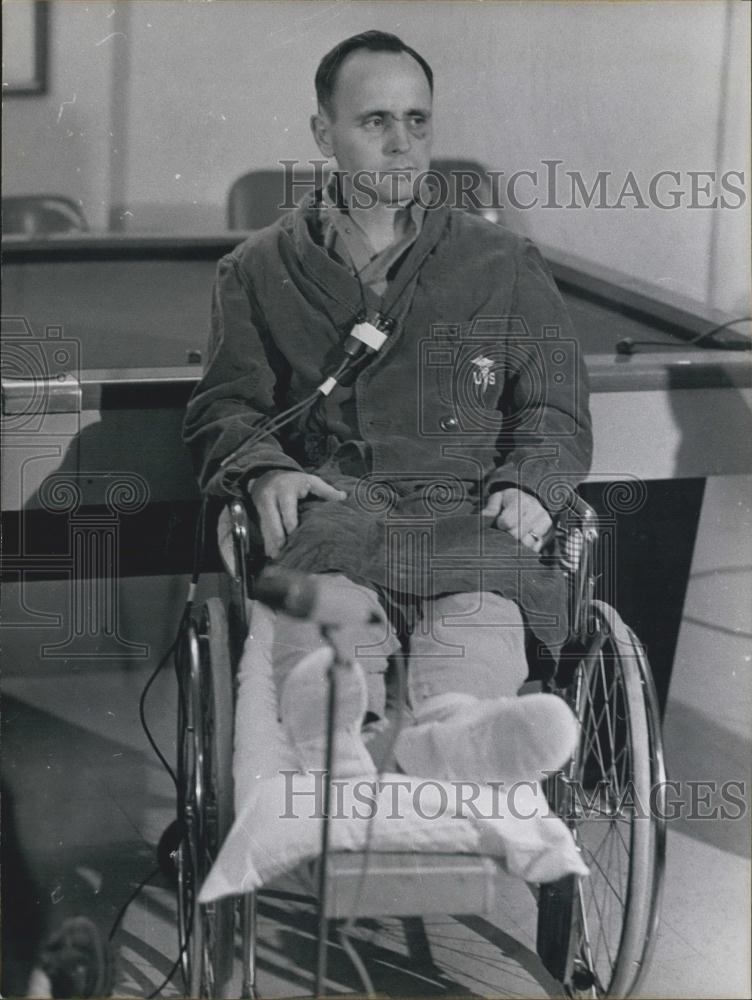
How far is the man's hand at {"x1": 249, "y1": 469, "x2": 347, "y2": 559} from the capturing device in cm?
157

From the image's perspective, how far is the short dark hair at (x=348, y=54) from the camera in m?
1.68

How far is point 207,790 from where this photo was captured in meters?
1.45

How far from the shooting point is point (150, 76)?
4.30m

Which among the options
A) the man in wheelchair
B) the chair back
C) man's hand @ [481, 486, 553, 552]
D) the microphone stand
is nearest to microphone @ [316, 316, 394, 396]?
the man in wheelchair

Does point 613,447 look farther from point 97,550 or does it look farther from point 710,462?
point 97,550

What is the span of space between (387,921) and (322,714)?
616 millimetres

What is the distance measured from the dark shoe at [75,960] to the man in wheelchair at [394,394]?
38 centimetres

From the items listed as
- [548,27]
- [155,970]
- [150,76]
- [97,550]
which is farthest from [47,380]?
[150,76]

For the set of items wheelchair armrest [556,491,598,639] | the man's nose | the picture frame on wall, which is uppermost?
the picture frame on wall

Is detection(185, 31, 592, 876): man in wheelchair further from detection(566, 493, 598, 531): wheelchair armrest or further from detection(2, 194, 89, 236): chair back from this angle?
detection(2, 194, 89, 236): chair back

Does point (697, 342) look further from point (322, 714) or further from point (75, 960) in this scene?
Result: point (75, 960)

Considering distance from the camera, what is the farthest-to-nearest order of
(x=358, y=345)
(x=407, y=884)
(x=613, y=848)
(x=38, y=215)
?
1. (x=38, y=215)
2. (x=613, y=848)
3. (x=358, y=345)
4. (x=407, y=884)

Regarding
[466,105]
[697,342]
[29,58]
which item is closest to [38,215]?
[29,58]

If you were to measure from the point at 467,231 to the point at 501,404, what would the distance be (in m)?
0.23
